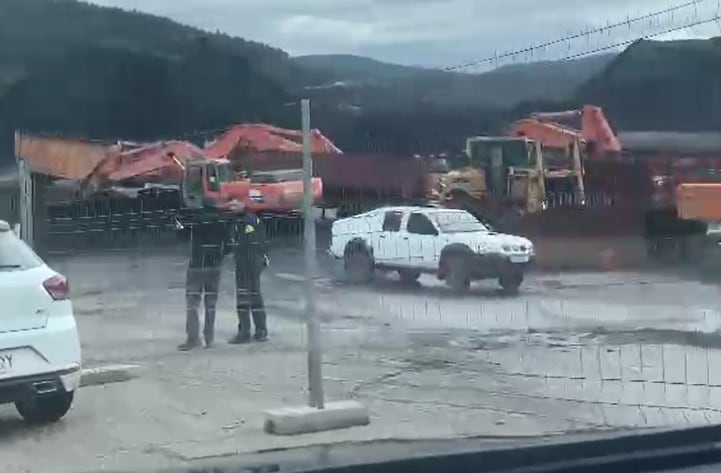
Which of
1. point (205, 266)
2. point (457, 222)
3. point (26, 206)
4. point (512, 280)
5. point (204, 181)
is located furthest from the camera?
point (512, 280)

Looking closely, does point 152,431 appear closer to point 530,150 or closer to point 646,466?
point 646,466

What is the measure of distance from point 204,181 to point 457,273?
2.07 metres

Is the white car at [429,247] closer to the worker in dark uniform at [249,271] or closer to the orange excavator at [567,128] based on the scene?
the worker in dark uniform at [249,271]

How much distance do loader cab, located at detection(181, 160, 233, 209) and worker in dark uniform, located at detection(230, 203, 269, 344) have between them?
165 millimetres

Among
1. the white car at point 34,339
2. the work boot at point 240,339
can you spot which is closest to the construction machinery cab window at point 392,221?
the work boot at point 240,339

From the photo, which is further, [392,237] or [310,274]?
[392,237]

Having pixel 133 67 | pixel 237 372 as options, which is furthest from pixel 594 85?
pixel 133 67

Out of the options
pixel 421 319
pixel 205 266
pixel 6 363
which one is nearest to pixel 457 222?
pixel 421 319

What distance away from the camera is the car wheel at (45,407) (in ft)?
20.3

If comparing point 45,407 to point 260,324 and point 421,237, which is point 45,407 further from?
point 421,237

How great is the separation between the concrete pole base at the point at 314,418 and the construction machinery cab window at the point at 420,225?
3.66ft

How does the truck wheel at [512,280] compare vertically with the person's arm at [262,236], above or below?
below

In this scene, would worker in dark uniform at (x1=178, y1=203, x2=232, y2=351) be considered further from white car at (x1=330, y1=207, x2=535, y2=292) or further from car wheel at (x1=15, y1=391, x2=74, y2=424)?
car wheel at (x1=15, y1=391, x2=74, y2=424)

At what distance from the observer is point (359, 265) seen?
781cm
